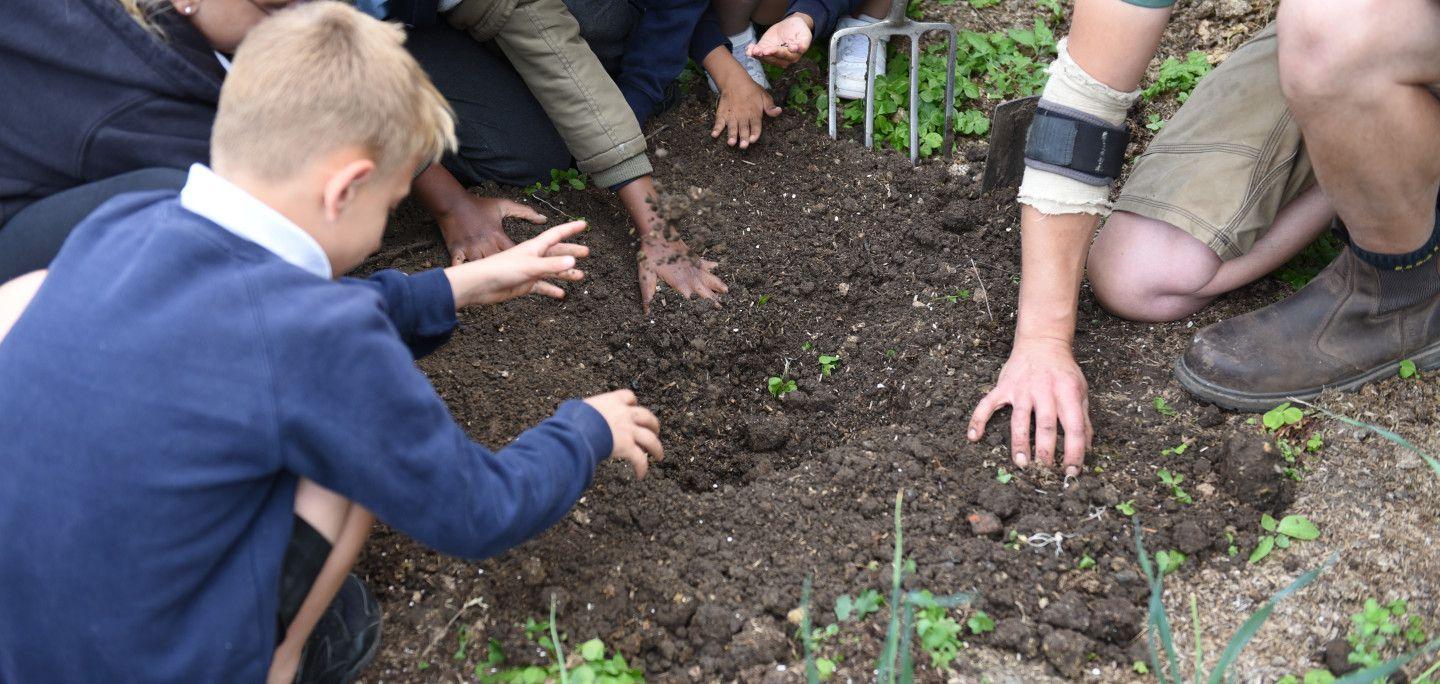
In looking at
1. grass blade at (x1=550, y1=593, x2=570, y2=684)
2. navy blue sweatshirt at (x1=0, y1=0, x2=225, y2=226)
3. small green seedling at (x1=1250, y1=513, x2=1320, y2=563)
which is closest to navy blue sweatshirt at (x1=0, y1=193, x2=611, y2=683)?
grass blade at (x1=550, y1=593, x2=570, y2=684)

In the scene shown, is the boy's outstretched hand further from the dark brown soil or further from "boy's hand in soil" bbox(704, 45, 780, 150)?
"boy's hand in soil" bbox(704, 45, 780, 150)

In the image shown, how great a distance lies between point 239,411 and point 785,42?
76.7 inches

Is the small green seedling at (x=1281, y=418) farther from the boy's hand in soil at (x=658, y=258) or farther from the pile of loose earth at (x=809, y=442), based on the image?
the boy's hand in soil at (x=658, y=258)

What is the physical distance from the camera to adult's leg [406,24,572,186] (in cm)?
276

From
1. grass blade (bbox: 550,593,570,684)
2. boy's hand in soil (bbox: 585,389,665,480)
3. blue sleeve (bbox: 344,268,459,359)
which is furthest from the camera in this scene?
blue sleeve (bbox: 344,268,459,359)

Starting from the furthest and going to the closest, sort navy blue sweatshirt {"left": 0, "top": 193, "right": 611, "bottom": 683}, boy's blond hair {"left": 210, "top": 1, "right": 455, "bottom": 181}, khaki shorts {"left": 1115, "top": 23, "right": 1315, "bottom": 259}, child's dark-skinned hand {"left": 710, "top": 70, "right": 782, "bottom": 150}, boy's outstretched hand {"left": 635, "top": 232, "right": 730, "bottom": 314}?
child's dark-skinned hand {"left": 710, "top": 70, "right": 782, "bottom": 150}, boy's outstretched hand {"left": 635, "top": 232, "right": 730, "bottom": 314}, khaki shorts {"left": 1115, "top": 23, "right": 1315, "bottom": 259}, boy's blond hair {"left": 210, "top": 1, "right": 455, "bottom": 181}, navy blue sweatshirt {"left": 0, "top": 193, "right": 611, "bottom": 683}

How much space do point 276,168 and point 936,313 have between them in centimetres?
152

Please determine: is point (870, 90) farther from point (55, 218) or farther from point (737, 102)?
point (55, 218)

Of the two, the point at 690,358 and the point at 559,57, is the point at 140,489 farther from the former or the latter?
the point at 559,57

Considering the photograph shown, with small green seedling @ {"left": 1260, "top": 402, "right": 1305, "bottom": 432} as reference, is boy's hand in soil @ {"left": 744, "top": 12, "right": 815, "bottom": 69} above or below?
above

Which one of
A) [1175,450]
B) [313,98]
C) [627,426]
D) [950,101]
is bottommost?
[1175,450]

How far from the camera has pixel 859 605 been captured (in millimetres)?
1717

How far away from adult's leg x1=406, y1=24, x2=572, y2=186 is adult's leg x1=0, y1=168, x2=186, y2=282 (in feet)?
3.26

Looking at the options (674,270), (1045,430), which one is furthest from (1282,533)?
(674,270)
